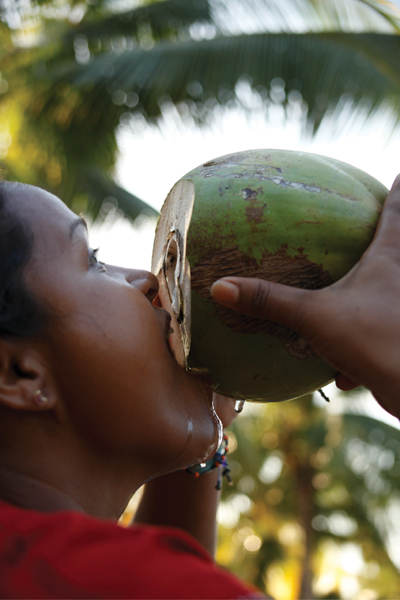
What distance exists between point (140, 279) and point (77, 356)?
0.34 meters

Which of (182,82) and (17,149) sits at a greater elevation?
(182,82)

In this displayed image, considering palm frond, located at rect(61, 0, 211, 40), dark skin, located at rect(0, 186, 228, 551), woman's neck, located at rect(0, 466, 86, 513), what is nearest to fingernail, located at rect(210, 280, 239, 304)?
dark skin, located at rect(0, 186, 228, 551)

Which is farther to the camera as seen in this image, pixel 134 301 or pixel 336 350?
pixel 134 301

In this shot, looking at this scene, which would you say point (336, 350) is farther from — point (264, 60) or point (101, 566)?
point (264, 60)

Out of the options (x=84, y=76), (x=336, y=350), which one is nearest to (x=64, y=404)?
(x=336, y=350)

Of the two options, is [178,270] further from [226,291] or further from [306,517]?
[306,517]

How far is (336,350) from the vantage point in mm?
1273

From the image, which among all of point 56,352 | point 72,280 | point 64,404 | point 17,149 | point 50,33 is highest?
point 50,33

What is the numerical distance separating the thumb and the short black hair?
1.41 feet

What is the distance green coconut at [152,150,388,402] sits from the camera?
1.39m

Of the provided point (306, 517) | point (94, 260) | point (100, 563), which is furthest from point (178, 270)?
point (306, 517)

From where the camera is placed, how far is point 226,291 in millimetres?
1290

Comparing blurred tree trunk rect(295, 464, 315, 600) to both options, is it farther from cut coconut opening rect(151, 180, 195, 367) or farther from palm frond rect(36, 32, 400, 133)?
cut coconut opening rect(151, 180, 195, 367)

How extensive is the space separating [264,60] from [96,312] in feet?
18.7
